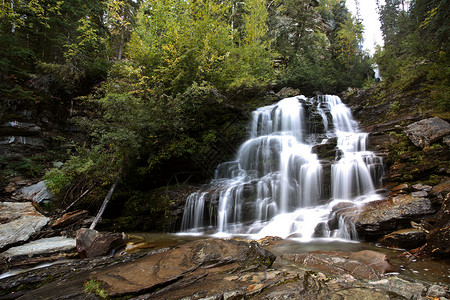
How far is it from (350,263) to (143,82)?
32.7 feet

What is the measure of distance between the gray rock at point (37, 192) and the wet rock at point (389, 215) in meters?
11.5

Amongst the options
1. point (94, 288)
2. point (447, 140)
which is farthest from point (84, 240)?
point (447, 140)

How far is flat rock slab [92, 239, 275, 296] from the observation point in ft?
9.61

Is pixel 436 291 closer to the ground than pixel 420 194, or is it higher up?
closer to the ground

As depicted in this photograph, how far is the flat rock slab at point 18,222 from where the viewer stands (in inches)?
223

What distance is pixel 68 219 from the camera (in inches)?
295

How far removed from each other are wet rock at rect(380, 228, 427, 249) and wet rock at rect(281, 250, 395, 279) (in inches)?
49.3

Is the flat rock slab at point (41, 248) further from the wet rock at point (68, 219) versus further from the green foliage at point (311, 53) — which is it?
the green foliage at point (311, 53)

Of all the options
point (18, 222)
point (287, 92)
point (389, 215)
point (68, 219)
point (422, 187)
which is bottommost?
point (68, 219)

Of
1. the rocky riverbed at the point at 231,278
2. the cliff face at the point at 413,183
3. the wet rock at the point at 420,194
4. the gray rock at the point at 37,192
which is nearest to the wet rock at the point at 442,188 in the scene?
the cliff face at the point at 413,183

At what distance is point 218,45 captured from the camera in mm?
13469

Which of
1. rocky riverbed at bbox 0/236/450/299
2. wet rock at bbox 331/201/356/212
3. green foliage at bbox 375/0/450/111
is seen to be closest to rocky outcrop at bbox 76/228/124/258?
rocky riverbed at bbox 0/236/450/299

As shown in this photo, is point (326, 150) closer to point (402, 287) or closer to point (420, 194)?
point (420, 194)

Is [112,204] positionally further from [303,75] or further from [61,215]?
[303,75]
